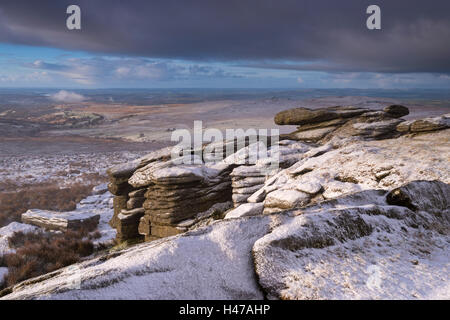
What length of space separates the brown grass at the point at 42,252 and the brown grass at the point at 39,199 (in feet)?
25.9

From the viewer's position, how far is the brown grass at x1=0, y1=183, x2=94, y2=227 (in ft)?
86.1

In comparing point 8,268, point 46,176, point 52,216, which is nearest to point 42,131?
point 46,176

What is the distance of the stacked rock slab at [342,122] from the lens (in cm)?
1644

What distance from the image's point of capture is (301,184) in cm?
1113

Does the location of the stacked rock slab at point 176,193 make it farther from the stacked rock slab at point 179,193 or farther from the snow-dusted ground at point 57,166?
the snow-dusted ground at point 57,166

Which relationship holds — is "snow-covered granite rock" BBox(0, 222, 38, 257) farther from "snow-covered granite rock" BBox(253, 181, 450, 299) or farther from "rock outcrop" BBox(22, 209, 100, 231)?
"snow-covered granite rock" BBox(253, 181, 450, 299)

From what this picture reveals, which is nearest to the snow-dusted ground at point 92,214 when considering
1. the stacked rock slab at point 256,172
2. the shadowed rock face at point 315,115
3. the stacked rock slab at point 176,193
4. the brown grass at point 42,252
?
the brown grass at point 42,252

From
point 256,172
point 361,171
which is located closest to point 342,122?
point 256,172

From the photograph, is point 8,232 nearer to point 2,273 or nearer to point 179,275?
point 2,273

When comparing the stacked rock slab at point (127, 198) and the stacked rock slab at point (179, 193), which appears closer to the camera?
the stacked rock slab at point (179, 193)

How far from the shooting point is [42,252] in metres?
Answer: 16.5

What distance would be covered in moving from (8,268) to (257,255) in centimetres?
1634

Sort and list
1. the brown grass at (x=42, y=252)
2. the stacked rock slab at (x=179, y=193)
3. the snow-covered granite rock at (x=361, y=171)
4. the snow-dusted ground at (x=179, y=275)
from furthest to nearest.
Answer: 1. the stacked rock slab at (x=179, y=193)
2. the brown grass at (x=42, y=252)
3. the snow-covered granite rock at (x=361, y=171)
4. the snow-dusted ground at (x=179, y=275)

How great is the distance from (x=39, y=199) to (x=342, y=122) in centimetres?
3046
